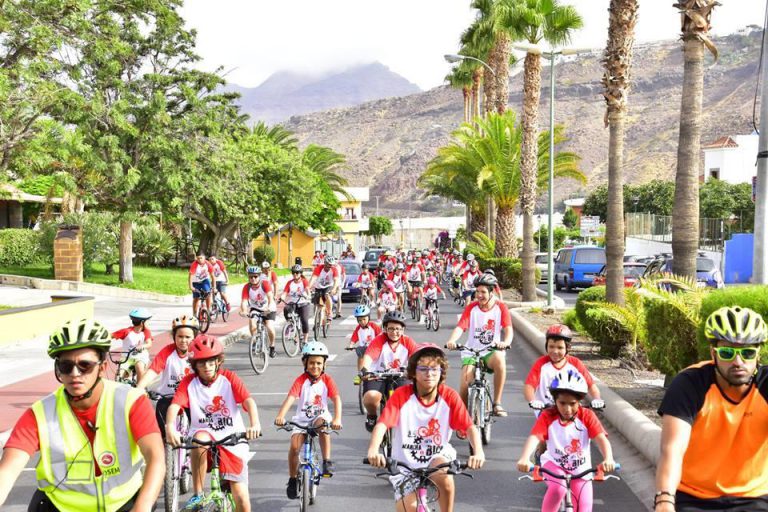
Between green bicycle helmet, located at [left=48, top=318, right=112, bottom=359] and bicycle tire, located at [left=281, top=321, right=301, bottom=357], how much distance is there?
1451 cm

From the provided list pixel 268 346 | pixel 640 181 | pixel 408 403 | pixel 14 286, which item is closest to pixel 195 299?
pixel 268 346

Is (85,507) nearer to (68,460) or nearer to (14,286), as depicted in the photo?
(68,460)

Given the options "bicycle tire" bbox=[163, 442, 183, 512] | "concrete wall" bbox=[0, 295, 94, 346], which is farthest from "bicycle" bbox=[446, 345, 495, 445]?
"concrete wall" bbox=[0, 295, 94, 346]

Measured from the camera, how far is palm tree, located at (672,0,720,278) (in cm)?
1377

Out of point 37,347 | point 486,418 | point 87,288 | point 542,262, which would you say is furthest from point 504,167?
point 486,418

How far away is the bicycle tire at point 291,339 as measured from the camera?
1884 cm

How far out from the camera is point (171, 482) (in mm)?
A: 7871

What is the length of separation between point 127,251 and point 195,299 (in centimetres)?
1251

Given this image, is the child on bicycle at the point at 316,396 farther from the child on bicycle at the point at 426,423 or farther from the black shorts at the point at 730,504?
the black shorts at the point at 730,504

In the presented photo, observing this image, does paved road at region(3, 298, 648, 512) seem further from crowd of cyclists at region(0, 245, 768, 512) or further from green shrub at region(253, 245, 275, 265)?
green shrub at region(253, 245, 275, 265)

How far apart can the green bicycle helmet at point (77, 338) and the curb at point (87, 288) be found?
2819cm

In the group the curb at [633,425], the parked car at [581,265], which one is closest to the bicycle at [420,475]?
the curb at [633,425]

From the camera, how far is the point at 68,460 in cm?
418

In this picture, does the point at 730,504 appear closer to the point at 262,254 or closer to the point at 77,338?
the point at 77,338
